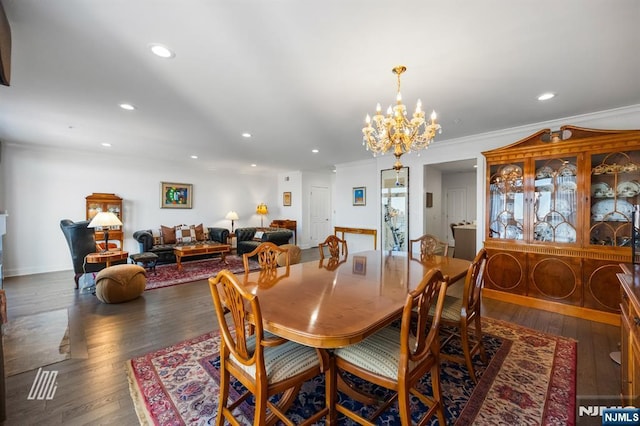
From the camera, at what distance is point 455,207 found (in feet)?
25.2

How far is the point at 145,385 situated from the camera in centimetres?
189

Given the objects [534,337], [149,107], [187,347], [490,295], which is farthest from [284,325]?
[490,295]

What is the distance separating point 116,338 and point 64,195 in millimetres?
4638

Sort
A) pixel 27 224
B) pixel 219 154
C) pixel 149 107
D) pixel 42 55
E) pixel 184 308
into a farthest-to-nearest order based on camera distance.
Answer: pixel 219 154 < pixel 27 224 < pixel 184 308 < pixel 149 107 < pixel 42 55

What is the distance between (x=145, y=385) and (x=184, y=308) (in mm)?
1518

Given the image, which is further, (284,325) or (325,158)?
(325,158)

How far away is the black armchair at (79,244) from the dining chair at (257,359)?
4.01 meters

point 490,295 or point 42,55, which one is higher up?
point 42,55

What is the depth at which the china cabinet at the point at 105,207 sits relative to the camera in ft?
18.7

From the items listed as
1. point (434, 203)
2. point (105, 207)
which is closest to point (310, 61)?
point (434, 203)

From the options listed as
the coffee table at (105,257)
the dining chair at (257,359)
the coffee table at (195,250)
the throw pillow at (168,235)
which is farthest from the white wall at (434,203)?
the throw pillow at (168,235)

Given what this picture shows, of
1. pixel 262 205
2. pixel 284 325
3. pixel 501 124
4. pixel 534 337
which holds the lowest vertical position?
pixel 534 337

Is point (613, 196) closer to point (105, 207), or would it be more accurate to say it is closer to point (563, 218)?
point (563, 218)

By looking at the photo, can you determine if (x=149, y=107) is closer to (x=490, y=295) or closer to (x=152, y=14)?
(x=152, y=14)
